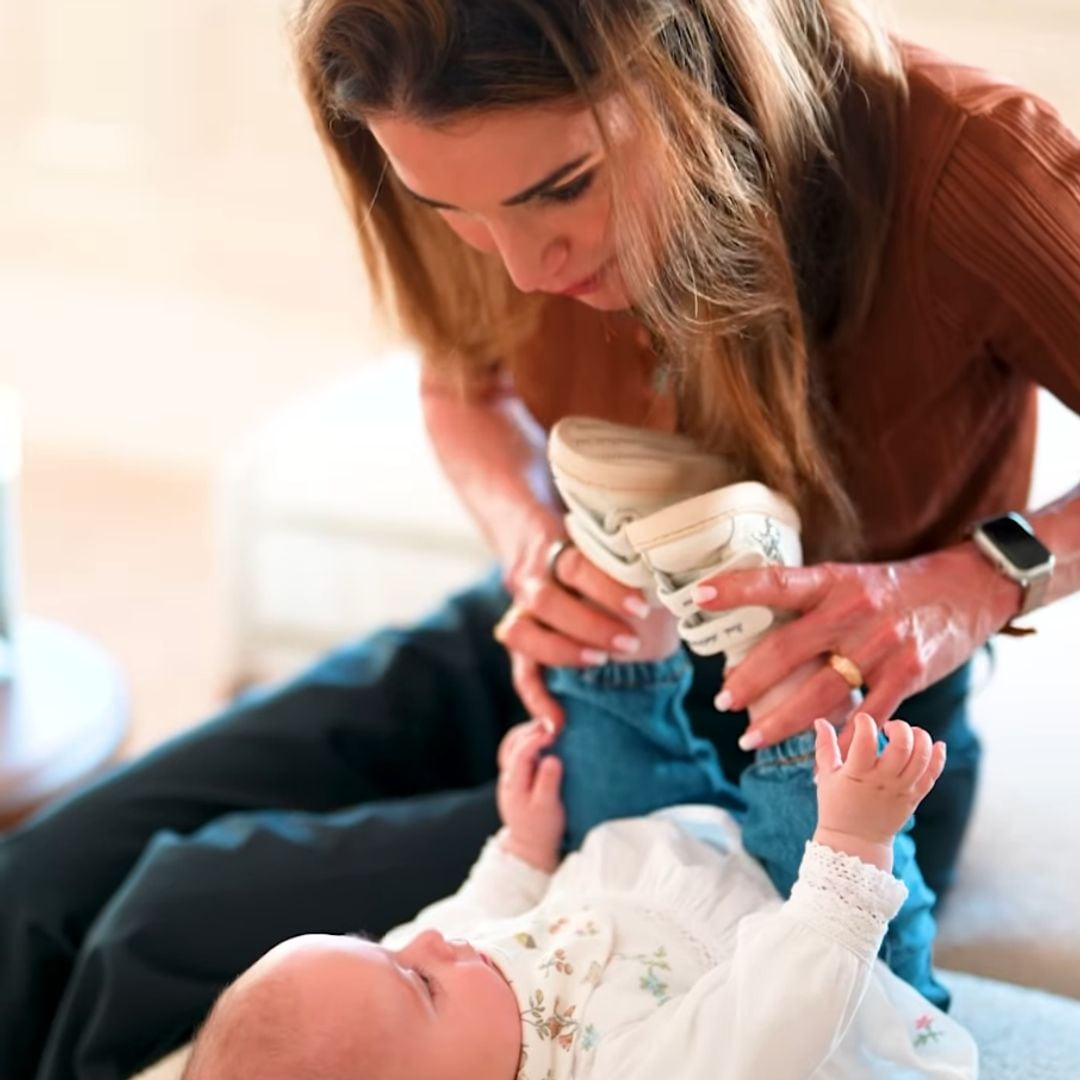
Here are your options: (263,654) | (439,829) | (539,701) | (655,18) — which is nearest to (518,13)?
(655,18)

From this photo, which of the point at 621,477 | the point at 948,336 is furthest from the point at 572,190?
the point at 948,336

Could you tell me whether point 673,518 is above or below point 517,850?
above

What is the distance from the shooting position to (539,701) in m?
1.17

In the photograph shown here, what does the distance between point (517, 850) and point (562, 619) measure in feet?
0.55

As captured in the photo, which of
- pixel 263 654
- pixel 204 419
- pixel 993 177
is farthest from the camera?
pixel 204 419

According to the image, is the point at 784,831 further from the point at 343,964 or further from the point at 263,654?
the point at 263,654

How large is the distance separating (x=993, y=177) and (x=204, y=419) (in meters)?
2.19

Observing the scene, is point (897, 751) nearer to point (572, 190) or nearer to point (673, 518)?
point (673, 518)

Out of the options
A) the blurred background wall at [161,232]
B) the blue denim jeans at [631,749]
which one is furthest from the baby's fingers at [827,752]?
the blurred background wall at [161,232]

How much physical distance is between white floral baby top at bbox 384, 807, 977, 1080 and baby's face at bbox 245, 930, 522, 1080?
0.02 m

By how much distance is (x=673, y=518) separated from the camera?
0.95m

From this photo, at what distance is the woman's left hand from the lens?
95cm

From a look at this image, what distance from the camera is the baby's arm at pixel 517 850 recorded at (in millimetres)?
1093

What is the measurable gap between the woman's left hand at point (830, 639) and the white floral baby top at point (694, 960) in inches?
4.7
